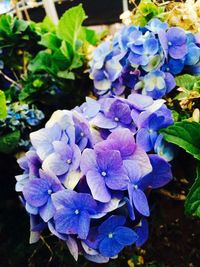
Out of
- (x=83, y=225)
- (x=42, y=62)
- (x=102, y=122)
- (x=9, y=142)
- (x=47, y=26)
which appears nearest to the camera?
(x=83, y=225)

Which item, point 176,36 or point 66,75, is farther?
point 66,75

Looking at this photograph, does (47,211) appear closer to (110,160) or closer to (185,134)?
(110,160)

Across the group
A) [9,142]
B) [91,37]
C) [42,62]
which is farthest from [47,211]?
[91,37]

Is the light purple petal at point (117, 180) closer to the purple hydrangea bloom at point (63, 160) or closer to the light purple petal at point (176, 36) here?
the purple hydrangea bloom at point (63, 160)

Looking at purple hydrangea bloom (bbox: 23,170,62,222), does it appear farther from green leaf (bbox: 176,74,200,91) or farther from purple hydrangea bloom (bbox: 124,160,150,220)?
green leaf (bbox: 176,74,200,91)

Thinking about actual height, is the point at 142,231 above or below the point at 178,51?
below

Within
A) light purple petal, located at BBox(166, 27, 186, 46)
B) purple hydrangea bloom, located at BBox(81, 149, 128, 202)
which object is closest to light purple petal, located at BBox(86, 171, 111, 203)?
purple hydrangea bloom, located at BBox(81, 149, 128, 202)
